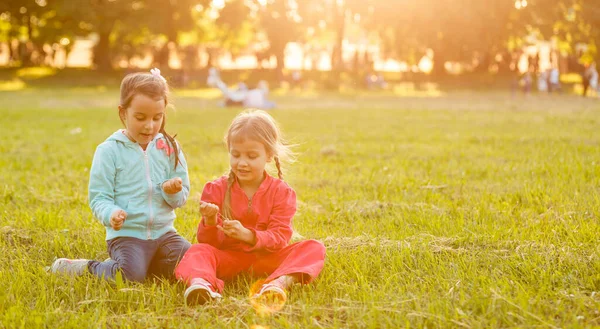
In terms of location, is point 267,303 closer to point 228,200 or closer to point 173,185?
point 228,200

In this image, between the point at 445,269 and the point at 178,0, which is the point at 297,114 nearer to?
the point at 445,269

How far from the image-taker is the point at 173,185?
3.89 meters

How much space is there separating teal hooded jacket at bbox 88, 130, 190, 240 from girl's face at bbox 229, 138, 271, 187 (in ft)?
1.63

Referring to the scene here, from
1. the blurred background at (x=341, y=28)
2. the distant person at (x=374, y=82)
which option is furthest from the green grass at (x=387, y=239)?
the distant person at (x=374, y=82)

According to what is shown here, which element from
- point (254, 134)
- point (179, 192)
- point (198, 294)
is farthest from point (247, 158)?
point (198, 294)

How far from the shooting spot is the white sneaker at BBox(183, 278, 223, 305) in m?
3.41

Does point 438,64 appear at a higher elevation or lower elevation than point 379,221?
higher

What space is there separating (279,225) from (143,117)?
1.11 meters

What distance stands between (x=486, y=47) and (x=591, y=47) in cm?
653

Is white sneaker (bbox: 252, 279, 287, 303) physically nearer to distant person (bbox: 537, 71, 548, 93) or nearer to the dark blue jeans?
the dark blue jeans

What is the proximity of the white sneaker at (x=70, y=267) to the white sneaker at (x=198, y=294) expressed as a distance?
2.83ft

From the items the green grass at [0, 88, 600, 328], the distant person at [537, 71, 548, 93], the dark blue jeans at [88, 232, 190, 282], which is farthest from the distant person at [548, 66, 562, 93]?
the dark blue jeans at [88, 232, 190, 282]

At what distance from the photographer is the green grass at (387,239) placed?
10.5ft

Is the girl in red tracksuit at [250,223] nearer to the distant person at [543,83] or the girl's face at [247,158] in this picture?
the girl's face at [247,158]
